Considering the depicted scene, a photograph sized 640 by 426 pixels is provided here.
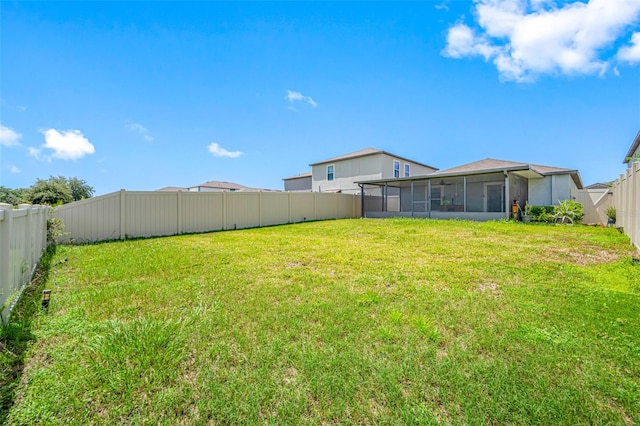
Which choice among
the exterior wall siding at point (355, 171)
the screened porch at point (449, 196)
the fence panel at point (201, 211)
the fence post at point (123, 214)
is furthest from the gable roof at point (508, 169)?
the fence post at point (123, 214)

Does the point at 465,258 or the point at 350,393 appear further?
the point at 465,258

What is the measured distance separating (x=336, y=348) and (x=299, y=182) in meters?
25.8

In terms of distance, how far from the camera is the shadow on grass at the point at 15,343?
76.1 inches

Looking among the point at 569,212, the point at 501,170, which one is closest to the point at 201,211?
the point at 501,170

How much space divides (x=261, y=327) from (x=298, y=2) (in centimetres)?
1076

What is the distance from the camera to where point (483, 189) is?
17.2m

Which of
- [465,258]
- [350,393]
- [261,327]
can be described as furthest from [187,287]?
[465,258]

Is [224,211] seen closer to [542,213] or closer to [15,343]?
[15,343]

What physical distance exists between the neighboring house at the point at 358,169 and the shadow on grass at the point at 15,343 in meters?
17.5

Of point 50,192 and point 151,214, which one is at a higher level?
point 50,192

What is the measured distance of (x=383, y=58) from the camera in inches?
486

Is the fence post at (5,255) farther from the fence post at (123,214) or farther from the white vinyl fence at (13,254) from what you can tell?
the fence post at (123,214)

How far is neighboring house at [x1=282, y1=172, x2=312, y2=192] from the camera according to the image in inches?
1063

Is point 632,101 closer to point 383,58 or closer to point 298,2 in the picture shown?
point 383,58
